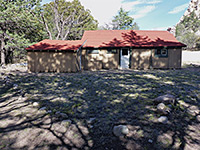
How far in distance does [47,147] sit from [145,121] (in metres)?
2.34

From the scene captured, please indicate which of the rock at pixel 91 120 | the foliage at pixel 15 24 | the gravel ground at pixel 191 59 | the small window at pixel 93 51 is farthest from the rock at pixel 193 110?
the foliage at pixel 15 24

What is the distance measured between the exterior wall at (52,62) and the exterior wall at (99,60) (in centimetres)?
184

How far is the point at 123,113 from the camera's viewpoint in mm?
3842

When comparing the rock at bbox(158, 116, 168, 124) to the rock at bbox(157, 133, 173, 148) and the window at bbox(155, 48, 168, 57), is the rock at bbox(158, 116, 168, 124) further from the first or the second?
the window at bbox(155, 48, 168, 57)

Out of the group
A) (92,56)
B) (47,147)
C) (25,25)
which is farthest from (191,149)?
(25,25)

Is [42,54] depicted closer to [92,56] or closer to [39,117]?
[92,56]

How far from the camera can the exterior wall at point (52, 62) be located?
11430 mm

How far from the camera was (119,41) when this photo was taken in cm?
1407

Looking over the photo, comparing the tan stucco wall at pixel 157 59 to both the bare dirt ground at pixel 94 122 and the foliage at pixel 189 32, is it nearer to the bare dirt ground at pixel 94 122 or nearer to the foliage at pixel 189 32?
the bare dirt ground at pixel 94 122

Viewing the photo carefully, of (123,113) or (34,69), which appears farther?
(34,69)

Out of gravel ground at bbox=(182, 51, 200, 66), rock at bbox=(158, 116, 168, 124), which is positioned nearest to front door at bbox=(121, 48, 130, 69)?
gravel ground at bbox=(182, 51, 200, 66)

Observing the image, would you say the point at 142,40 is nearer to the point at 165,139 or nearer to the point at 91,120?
the point at 91,120

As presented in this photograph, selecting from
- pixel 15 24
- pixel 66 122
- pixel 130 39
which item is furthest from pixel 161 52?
pixel 15 24

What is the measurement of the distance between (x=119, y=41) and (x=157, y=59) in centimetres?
438
